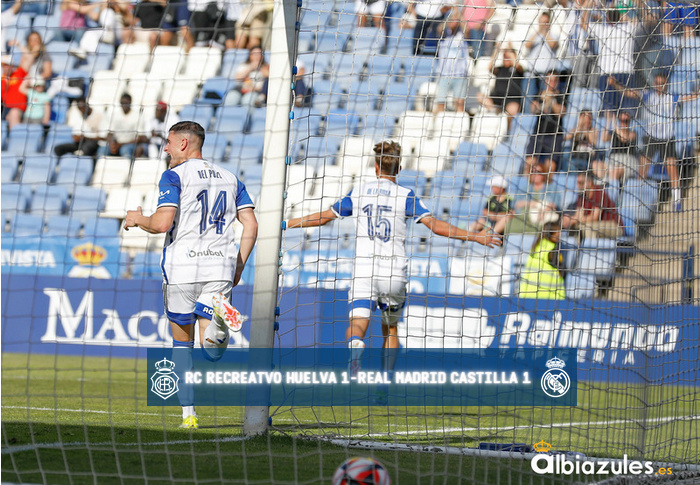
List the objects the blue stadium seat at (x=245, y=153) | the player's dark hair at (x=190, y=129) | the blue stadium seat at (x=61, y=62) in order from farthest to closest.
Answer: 1. the blue stadium seat at (x=61, y=62)
2. the blue stadium seat at (x=245, y=153)
3. the player's dark hair at (x=190, y=129)

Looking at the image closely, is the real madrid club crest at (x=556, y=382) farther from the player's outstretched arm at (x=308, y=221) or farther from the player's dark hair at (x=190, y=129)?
the player's dark hair at (x=190, y=129)

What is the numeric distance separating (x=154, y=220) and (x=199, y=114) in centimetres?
741

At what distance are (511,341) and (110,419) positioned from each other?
5.10m

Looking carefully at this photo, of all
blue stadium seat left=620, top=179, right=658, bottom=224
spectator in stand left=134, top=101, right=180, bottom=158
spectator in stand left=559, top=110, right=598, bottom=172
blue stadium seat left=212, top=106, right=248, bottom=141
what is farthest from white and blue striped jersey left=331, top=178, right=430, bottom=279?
spectator in stand left=134, top=101, right=180, bottom=158

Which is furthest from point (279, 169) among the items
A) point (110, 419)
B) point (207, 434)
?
point (110, 419)

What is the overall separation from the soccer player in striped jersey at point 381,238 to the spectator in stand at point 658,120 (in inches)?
73.9

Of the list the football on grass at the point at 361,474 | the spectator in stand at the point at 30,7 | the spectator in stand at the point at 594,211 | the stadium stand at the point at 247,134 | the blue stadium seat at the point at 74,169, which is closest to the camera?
the football on grass at the point at 361,474

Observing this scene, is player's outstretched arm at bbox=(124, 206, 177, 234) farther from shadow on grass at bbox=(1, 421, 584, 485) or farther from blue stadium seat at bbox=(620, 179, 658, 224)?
blue stadium seat at bbox=(620, 179, 658, 224)

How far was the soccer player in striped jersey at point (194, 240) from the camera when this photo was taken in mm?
4977

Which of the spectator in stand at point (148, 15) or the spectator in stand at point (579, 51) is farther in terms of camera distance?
the spectator in stand at point (148, 15)

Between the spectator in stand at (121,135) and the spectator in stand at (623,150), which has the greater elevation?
the spectator in stand at (121,135)

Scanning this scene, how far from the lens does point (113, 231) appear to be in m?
12.0

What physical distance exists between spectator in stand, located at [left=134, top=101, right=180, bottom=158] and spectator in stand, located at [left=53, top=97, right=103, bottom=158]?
66 cm

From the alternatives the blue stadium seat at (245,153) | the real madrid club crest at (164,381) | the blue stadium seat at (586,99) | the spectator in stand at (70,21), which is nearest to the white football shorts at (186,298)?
the real madrid club crest at (164,381)
